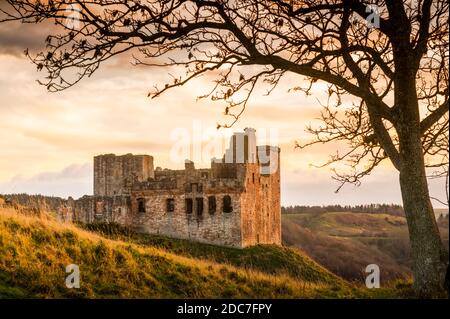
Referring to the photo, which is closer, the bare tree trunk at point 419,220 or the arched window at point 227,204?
the bare tree trunk at point 419,220

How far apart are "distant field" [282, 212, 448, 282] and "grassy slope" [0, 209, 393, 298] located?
32499 mm

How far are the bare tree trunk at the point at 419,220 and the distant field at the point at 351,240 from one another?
37258 millimetres

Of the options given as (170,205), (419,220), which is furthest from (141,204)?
(419,220)

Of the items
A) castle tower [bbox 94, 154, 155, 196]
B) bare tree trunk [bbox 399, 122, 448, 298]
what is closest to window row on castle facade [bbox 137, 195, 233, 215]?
castle tower [bbox 94, 154, 155, 196]

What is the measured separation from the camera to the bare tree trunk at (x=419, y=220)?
1014 centimetres

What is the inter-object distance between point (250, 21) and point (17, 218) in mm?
9286

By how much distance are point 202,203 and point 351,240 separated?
2023 inches

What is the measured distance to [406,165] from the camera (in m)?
10.4

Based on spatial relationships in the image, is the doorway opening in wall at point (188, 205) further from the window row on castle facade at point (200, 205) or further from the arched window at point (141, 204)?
the arched window at point (141, 204)

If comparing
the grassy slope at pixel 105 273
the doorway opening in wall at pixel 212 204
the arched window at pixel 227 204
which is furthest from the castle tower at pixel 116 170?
the grassy slope at pixel 105 273

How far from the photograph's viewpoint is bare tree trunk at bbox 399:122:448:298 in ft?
33.3

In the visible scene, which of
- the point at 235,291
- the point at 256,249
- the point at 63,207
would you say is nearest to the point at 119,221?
the point at 63,207

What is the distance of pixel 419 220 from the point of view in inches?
404

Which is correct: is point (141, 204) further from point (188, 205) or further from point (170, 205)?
point (188, 205)
